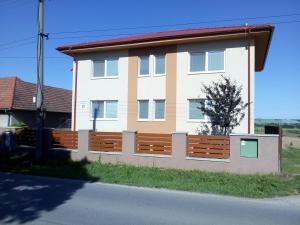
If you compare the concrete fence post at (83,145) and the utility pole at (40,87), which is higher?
the utility pole at (40,87)

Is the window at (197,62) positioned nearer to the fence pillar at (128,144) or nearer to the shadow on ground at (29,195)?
the fence pillar at (128,144)

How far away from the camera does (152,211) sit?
305 inches

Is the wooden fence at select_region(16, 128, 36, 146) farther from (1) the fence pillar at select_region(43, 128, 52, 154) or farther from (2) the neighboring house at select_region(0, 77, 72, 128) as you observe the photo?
(2) the neighboring house at select_region(0, 77, 72, 128)

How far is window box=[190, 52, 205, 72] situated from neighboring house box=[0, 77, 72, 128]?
633 inches

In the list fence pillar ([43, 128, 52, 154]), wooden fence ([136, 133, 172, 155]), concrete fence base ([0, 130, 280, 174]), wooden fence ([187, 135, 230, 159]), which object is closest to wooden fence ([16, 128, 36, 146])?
fence pillar ([43, 128, 52, 154])

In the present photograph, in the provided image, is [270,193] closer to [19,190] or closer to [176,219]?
[176,219]

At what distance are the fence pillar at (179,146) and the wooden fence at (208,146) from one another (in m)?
0.20

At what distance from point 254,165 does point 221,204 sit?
4993mm

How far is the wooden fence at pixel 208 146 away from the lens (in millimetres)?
13906

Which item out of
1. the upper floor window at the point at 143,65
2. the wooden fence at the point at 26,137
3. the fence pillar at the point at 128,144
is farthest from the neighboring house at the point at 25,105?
the fence pillar at the point at 128,144

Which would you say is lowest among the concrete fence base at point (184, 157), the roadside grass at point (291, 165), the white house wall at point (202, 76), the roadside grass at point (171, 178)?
the roadside grass at point (171, 178)

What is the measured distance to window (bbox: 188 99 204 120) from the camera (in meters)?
18.2

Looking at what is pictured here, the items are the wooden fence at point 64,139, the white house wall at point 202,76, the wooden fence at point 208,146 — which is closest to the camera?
the wooden fence at point 208,146

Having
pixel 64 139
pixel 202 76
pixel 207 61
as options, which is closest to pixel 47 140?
pixel 64 139
